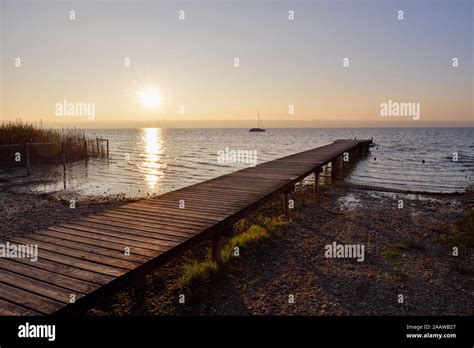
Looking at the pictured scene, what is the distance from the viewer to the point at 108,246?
15.8 ft

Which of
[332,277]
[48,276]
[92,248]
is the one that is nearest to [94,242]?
[92,248]

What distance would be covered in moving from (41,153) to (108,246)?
2105 centimetres

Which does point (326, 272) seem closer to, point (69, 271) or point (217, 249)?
point (217, 249)

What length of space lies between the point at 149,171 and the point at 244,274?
1867cm

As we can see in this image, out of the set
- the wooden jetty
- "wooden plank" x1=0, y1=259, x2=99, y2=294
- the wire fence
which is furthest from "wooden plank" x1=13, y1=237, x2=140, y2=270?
the wire fence

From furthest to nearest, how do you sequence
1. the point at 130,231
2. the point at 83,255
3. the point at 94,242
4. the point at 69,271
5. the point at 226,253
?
1. the point at 226,253
2. the point at 130,231
3. the point at 94,242
4. the point at 83,255
5. the point at 69,271

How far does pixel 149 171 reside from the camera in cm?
2369

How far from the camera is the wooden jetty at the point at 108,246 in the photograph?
345 centimetres

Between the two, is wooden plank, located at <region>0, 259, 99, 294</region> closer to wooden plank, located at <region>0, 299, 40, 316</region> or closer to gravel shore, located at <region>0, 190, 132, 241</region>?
wooden plank, located at <region>0, 299, 40, 316</region>

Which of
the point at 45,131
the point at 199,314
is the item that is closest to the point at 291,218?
the point at 199,314

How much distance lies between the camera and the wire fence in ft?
67.2

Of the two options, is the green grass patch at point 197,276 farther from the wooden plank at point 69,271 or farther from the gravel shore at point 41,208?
the gravel shore at point 41,208

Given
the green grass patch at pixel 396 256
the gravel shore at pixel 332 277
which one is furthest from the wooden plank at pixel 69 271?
the green grass patch at pixel 396 256

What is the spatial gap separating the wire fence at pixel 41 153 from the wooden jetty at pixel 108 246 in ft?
50.3
